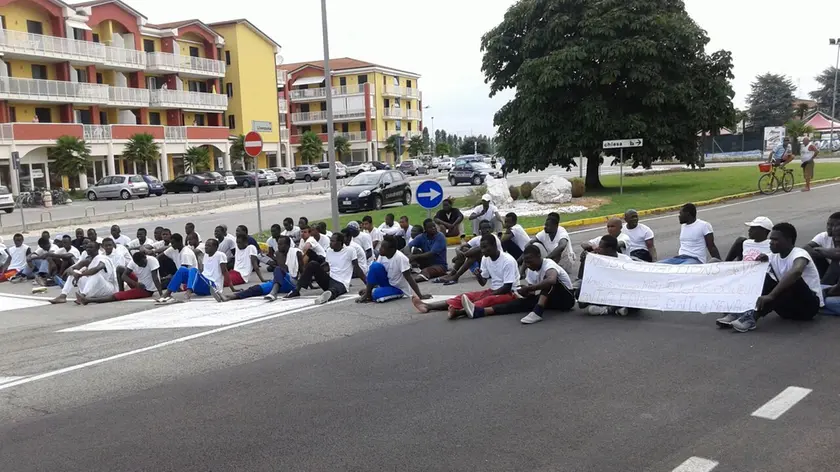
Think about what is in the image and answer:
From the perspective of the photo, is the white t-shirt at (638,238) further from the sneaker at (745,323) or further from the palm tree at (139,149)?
the palm tree at (139,149)

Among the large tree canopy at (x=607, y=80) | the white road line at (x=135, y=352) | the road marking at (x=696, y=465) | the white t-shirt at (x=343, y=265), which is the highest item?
the large tree canopy at (x=607, y=80)

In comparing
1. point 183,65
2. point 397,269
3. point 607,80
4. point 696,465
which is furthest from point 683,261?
point 183,65

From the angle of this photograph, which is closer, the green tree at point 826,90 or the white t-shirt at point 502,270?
the white t-shirt at point 502,270

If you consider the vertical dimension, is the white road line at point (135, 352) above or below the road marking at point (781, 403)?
below

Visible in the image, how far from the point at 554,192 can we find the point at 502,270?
14539 mm

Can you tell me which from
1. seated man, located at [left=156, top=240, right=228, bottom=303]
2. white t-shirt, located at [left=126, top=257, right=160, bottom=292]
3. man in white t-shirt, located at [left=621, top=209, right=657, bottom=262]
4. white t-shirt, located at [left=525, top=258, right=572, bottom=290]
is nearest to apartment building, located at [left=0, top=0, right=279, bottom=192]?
white t-shirt, located at [left=126, top=257, right=160, bottom=292]

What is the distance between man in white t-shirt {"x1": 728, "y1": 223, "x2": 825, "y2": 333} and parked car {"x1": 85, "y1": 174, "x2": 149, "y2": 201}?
4268 centimetres

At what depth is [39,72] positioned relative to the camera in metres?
49.5

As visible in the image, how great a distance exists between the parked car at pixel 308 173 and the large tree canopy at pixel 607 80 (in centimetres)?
3729

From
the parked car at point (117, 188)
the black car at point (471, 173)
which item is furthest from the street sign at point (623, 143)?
the parked car at point (117, 188)

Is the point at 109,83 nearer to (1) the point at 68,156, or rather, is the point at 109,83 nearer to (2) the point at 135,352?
(1) the point at 68,156

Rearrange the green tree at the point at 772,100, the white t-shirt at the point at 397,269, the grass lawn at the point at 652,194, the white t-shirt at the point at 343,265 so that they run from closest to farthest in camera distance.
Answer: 1. the white t-shirt at the point at 397,269
2. the white t-shirt at the point at 343,265
3. the grass lawn at the point at 652,194
4. the green tree at the point at 772,100

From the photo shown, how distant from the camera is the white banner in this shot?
27.5 ft

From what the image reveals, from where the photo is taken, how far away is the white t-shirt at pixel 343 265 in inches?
472
